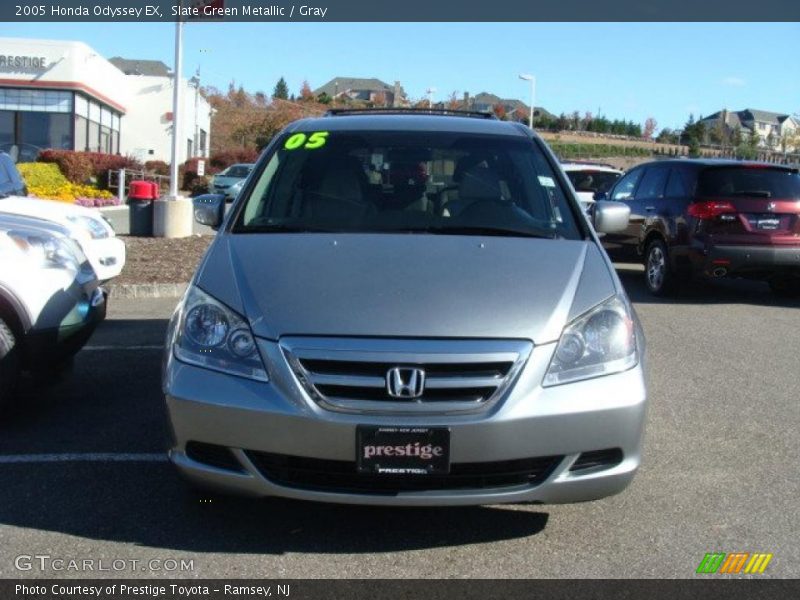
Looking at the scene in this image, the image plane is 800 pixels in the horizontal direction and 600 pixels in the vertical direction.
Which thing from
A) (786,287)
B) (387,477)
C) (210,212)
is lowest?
(786,287)

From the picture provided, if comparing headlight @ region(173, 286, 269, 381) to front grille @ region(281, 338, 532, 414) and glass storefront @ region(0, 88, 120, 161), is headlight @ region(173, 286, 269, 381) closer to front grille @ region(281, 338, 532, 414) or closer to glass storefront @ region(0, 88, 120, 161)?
front grille @ region(281, 338, 532, 414)

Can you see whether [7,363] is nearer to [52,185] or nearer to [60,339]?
[60,339]

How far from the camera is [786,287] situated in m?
11.3

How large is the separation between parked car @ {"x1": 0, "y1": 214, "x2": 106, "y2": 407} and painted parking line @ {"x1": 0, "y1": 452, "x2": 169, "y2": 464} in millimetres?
544

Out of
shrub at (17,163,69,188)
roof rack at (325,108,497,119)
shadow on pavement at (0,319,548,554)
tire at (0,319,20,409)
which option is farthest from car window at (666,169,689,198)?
shrub at (17,163,69,188)

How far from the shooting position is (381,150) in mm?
5145

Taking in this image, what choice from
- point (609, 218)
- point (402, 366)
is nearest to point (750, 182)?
point (609, 218)

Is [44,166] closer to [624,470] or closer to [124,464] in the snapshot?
[124,464]

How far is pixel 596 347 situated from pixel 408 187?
166 cm

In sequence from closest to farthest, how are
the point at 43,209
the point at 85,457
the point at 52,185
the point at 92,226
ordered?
the point at 85,457
the point at 43,209
the point at 92,226
the point at 52,185

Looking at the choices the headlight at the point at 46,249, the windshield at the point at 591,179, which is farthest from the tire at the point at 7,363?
the windshield at the point at 591,179

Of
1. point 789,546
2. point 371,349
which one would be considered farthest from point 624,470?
point 371,349

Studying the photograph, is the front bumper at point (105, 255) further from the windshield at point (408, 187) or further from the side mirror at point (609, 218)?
the side mirror at point (609, 218)

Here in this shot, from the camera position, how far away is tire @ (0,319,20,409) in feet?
16.9
